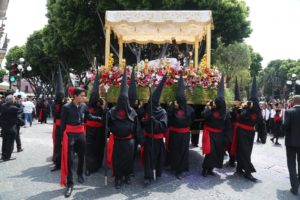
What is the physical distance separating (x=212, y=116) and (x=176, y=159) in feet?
4.51

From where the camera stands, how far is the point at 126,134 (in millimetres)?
6770

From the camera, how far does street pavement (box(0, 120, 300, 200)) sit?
6.23 meters

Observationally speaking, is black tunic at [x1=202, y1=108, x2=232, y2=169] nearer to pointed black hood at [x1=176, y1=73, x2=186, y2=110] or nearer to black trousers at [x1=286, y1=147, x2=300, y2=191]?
pointed black hood at [x1=176, y1=73, x2=186, y2=110]

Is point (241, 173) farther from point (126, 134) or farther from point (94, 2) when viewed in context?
point (94, 2)

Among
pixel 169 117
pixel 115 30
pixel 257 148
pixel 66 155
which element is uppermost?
pixel 115 30

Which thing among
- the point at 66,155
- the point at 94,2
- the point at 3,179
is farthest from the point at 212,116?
the point at 94,2

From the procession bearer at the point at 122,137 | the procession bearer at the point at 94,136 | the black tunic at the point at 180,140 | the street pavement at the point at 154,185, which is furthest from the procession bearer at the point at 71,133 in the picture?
the black tunic at the point at 180,140

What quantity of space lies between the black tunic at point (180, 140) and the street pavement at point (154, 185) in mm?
330

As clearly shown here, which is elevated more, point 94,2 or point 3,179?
point 94,2

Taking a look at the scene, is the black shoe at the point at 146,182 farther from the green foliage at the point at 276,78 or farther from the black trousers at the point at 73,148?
the green foliage at the point at 276,78

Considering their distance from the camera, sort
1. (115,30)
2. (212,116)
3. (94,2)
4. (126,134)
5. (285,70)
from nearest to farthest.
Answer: (126,134)
(212,116)
(115,30)
(94,2)
(285,70)

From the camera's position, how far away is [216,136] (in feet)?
25.6

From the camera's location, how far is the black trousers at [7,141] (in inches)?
368

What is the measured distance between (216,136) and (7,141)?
20.1 feet
